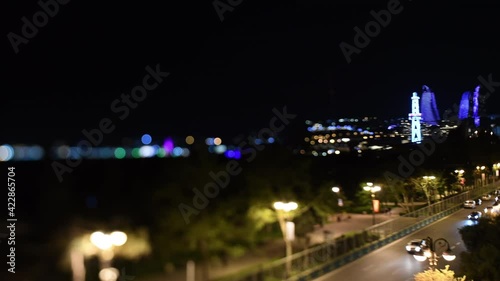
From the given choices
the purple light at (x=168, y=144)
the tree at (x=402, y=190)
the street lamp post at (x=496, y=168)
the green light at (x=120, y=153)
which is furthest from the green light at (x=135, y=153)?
the street lamp post at (x=496, y=168)

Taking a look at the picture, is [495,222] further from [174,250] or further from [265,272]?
[174,250]

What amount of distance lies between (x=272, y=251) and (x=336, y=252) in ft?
8.68

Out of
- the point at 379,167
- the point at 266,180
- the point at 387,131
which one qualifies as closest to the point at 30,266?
the point at 266,180

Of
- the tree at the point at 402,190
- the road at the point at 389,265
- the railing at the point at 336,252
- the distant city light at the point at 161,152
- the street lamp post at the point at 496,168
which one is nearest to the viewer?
the railing at the point at 336,252

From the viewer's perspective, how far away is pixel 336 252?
16.9m

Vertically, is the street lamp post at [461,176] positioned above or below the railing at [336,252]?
above

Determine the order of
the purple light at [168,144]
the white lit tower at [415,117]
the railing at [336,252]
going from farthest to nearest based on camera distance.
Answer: the white lit tower at [415,117] < the purple light at [168,144] < the railing at [336,252]

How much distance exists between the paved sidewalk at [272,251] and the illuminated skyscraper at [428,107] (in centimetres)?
6449

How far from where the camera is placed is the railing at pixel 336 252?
1326 centimetres

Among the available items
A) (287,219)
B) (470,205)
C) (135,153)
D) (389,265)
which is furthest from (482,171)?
A: (287,219)

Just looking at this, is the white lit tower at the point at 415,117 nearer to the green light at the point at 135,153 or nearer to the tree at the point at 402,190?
the green light at the point at 135,153

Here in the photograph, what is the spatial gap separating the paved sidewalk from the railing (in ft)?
5.37

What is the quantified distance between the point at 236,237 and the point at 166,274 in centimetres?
243

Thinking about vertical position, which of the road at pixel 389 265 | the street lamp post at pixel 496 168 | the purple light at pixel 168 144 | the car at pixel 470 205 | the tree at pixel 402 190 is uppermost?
the purple light at pixel 168 144
